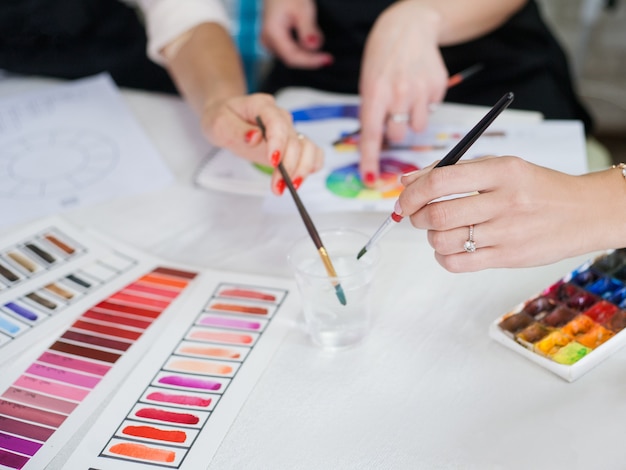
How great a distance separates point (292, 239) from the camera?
0.80 metres

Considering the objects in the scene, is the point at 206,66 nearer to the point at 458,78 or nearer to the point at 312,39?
the point at 312,39

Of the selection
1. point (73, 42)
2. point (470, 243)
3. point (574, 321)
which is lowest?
point (574, 321)

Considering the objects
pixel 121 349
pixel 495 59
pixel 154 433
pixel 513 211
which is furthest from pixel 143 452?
pixel 495 59

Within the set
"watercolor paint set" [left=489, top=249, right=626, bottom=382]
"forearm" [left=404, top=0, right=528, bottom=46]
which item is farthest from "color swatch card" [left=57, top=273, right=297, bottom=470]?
"forearm" [left=404, top=0, right=528, bottom=46]

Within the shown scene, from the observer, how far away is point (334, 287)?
0.62 meters

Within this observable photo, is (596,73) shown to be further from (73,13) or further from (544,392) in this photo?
(544,392)

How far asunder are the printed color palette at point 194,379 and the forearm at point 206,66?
13.1 inches

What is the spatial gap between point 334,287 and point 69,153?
0.53 m

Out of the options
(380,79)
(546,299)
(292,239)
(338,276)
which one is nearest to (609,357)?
(546,299)

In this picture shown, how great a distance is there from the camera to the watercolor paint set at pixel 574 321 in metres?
0.59

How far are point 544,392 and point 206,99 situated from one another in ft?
1.95

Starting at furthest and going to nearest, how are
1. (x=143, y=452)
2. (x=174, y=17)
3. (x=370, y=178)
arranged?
(x=174, y=17) < (x=370, y=178) < (x=143, y=452)

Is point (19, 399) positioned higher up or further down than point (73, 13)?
further down

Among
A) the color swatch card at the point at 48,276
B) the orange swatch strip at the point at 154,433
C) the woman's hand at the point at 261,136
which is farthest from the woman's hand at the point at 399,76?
the orange swatch strip at the point at 154,433
